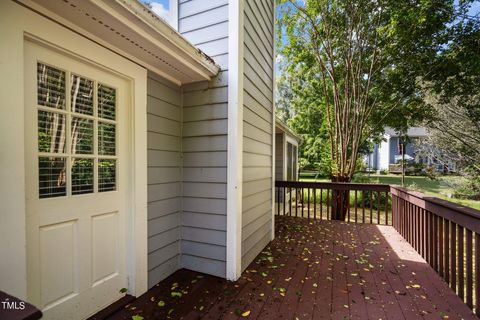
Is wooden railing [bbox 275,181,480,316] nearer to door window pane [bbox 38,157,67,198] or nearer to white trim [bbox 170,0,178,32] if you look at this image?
door window pane [bbox 38,157,67,198]

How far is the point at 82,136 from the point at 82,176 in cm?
29

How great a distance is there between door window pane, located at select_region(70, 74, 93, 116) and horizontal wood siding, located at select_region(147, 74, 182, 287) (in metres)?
0.50

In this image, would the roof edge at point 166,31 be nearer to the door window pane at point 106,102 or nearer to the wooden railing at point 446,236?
the door window pane at point 106,102

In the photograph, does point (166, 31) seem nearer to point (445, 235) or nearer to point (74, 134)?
point (74, 134)

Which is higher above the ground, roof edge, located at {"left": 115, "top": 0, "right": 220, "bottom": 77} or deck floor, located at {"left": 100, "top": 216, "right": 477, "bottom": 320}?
roof edge, located at {"left": 115, "top": 0, "right": 220, "bottom": 77}

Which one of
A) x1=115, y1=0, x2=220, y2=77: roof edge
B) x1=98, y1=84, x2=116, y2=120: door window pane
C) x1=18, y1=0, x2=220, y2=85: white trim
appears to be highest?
x1=115, y1=0, x2=220, y2=77: roof edge

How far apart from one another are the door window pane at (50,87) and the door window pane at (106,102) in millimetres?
271

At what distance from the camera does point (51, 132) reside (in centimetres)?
152

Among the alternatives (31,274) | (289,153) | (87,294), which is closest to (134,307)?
(87,294)

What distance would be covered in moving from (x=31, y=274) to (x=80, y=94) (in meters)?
1.20

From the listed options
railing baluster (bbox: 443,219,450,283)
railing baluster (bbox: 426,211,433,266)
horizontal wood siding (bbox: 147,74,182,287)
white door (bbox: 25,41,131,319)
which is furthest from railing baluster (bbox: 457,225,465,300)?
white door (bbox: 25,41,131,319)

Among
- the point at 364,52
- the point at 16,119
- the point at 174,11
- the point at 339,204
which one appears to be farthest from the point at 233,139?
the point at 364,52

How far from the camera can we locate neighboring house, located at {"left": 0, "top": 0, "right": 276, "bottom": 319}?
4.33 feet

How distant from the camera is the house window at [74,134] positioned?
1.48 m
